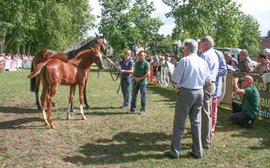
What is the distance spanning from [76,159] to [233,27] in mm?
26861

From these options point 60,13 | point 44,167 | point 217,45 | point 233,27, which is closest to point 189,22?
point 233,27

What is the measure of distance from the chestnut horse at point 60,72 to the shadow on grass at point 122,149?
5.85 feet

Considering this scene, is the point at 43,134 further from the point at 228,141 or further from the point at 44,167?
the point at 228,141

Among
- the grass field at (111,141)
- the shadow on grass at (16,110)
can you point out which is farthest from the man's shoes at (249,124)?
the shadow on grass at (16,110)

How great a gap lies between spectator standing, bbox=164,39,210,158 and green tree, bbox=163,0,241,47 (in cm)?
2141

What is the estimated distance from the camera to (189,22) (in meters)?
27.1

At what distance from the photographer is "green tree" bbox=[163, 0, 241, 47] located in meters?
27.3

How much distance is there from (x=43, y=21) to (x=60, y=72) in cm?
3468

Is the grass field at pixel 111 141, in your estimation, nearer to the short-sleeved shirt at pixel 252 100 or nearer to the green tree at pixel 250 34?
the short-sleeved shirt at pixel 252 100

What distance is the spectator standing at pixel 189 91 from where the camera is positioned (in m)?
6.05

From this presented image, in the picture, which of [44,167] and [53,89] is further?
[53,89]

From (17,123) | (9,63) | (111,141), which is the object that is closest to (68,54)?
(17,123)

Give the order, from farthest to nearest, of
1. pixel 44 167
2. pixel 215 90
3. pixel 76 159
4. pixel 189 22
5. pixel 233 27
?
1. pixel 233 27
2. pixel 189 22
3. pixel 215 90
4. pixel 76 159
5. pixel 44 167

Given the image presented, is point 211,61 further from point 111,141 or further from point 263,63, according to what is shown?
point 263,63
